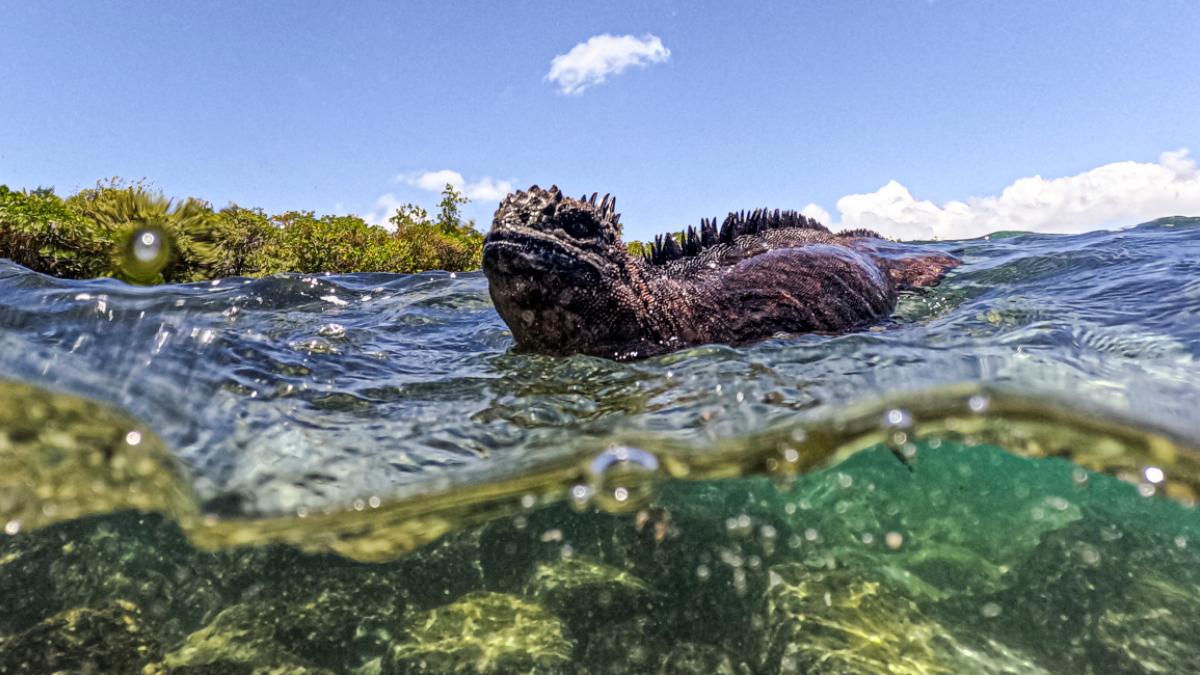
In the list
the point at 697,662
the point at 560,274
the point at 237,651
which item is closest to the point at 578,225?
the point at 560,274

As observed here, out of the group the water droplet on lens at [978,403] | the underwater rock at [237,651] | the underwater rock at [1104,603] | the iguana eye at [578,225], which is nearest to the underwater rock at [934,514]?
the underwater rock at [1104,603]

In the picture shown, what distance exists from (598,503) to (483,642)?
1126 mm

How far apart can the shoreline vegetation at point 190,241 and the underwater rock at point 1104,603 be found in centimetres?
896

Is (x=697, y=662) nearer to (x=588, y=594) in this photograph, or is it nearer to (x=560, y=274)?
(x=588, y=594)

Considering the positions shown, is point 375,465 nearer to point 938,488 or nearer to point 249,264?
point 938,488

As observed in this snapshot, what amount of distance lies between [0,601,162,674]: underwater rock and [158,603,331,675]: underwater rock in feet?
0.60

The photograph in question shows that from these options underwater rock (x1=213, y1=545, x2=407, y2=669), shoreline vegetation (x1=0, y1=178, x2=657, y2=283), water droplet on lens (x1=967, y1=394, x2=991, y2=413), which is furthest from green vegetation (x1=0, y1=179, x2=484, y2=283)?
water droplet on lens (x1=967, y1=394, x2=991, y2=413)

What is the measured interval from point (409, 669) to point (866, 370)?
3.19 m

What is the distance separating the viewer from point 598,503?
4492 mm

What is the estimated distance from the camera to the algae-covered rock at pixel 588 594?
4.07 m

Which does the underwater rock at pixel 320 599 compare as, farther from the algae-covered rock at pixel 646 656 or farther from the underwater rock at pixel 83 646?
the algae-covered rock at pixel 646 656

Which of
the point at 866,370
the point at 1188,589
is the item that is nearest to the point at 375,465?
the point at 866,370

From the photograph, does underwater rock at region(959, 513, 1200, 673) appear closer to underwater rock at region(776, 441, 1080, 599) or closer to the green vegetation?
underwater rock at region(776, 441, 1080, 599)

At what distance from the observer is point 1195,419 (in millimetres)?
3791
